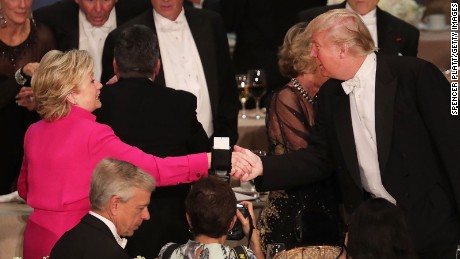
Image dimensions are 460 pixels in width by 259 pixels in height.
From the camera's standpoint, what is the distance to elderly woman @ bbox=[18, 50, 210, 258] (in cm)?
455

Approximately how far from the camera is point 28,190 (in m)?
4.76

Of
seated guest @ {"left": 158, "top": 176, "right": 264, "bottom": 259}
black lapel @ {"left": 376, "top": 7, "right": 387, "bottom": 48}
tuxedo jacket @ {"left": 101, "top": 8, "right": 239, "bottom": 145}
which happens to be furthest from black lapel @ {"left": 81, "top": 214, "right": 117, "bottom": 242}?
black lapel @ {"left": 376, "top": 7, "right": 387, "bottom": 48}

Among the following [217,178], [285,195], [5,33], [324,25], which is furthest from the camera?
[5,33]

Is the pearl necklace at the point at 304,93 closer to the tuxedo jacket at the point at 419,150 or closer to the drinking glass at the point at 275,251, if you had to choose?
the tuxedo jacket at the point at 419,150

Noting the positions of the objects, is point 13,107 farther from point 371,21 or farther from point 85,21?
point 371,21

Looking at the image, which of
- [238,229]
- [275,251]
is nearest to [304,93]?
[238,229]

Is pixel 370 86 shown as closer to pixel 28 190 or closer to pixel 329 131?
pixel 329 131

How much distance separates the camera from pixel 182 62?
629 cm

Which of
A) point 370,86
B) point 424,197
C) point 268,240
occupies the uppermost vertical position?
point 370,86

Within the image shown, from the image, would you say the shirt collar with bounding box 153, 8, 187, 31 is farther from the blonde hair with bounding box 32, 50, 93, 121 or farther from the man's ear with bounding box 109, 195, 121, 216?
the man's ear with bounding box 109, 195, 121, 216

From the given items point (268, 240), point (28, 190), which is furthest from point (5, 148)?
point (268, 240)

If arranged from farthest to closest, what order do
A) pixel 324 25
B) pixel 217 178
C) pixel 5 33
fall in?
pixel 5 33
pixel 324 25
pixel 217 178

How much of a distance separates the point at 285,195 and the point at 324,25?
2.91 ft

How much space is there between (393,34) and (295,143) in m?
1.65
